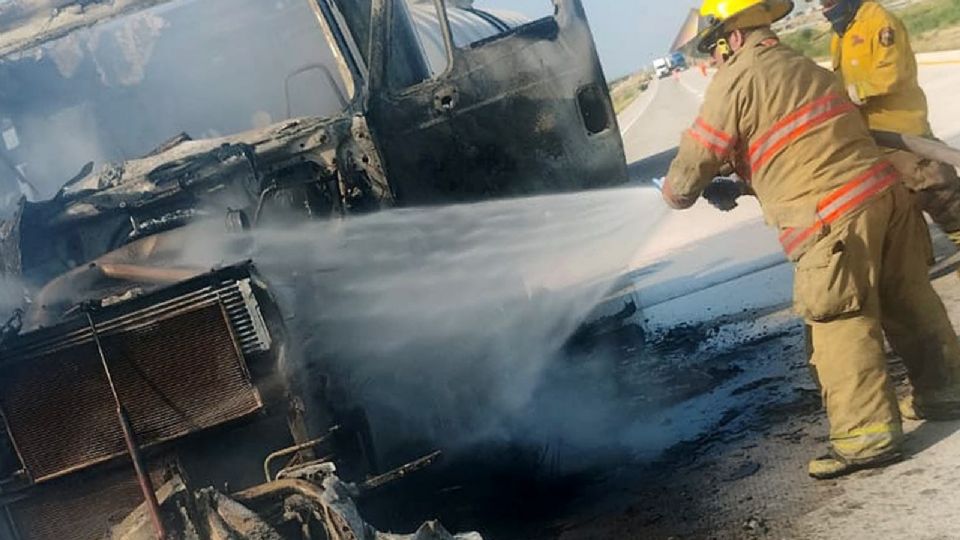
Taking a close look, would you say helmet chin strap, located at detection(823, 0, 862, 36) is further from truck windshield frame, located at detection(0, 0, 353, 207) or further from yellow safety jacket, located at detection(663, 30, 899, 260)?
truck windshield frame, located at detection(0, 0, 353, 207)

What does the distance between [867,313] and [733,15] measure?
1227mm

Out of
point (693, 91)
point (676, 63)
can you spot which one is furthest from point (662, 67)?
point (693, 91)

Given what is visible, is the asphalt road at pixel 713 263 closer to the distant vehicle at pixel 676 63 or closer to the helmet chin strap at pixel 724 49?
the helmet chin strap at pixel 724 49

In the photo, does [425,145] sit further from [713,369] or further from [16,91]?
[16,91]

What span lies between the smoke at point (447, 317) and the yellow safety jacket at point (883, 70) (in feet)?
4.95

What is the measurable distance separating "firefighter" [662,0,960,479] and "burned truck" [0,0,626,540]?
64.8 inches

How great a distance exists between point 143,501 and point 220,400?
486mm

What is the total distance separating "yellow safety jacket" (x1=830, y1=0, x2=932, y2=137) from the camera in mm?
5340

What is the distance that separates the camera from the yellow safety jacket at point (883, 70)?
17.5ft

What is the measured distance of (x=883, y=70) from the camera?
5363 millimetres

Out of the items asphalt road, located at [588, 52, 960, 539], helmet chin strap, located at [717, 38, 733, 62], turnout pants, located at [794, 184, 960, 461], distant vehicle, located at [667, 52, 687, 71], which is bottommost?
asphalt road, located at [588, 52, 960, 539]

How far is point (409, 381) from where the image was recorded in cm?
543

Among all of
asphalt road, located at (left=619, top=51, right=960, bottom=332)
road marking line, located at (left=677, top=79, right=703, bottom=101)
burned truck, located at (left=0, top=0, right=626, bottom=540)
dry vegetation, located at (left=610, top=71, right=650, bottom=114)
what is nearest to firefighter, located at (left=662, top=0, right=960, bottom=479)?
burned truck, located at (left=0, top=0, right=626, bottom=540)

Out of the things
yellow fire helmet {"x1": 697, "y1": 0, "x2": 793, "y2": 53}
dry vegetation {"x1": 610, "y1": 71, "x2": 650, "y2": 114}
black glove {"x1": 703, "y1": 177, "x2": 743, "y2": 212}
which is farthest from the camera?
dry vegetation {"x1": 610, "y1": 71, "x2": 650, "y2": 114}
